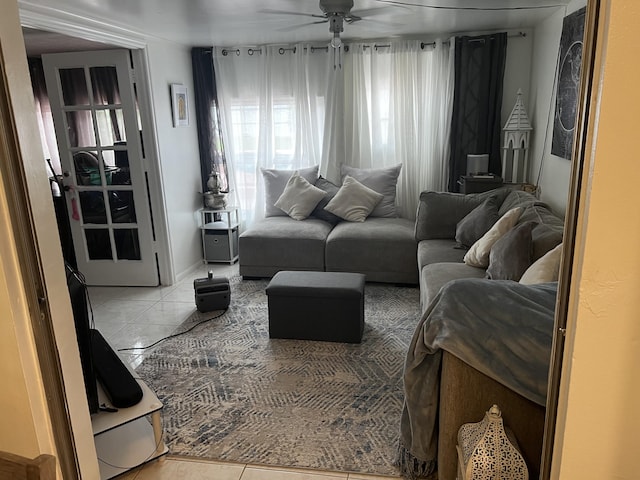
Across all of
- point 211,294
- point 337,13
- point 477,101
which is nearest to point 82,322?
point 211,294

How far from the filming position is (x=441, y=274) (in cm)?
323

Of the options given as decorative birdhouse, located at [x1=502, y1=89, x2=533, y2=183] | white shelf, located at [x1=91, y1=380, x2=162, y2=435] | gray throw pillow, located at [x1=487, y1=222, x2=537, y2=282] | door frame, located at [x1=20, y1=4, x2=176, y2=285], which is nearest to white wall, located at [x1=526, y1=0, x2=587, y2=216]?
decorative birdhouse, located at [x1=502, y1=89, x2=533, y2=183]

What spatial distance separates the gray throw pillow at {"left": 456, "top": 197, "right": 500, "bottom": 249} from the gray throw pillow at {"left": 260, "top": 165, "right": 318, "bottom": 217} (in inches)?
69.4

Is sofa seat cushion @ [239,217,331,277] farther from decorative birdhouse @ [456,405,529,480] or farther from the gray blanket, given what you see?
decorative birdhouse @ [456,405,529,480]

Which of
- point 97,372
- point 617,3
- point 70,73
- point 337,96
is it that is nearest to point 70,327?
point 97,372

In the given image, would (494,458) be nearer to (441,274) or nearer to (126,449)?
(126,449)

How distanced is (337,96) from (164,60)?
1.70 metres

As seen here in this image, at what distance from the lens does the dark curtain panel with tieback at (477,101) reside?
4582 mm

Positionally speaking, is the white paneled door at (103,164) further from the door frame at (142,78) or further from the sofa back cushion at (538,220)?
the sofa back cushion at (538,220)

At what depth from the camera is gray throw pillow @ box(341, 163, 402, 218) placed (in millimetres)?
4891

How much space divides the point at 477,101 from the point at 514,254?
2529 millimetres

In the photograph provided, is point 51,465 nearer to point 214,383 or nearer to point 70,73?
point 214,383

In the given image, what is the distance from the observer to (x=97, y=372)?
2.30 metres

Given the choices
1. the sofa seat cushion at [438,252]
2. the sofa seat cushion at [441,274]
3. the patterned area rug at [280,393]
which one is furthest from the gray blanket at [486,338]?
the sofa seat cushion at [438,252]
